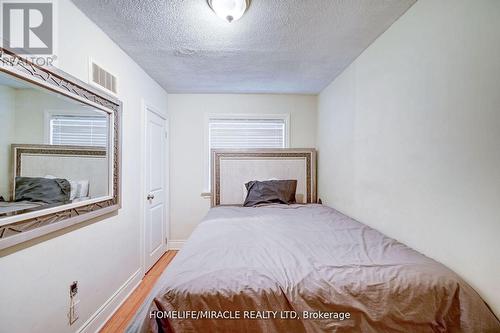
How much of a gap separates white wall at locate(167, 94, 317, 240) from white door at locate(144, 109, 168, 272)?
173mm

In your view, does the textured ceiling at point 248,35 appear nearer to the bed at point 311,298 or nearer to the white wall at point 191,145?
the white wall at point 191,145

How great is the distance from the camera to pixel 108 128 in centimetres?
190

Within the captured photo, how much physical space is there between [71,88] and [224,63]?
139cm

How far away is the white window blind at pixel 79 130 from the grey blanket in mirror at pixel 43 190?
0.25 m

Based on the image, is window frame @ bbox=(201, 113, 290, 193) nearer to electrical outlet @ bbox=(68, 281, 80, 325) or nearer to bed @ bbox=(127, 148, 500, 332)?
electrical outlet @ bbox=(68, 281, 80, 325)

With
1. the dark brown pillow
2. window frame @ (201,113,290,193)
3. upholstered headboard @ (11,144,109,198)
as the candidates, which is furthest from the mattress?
window frame @ (201,113,290,193)

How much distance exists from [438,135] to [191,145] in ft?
9.50

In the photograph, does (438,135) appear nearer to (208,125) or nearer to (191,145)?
(208,125)

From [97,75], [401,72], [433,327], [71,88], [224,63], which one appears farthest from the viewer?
[224,63]

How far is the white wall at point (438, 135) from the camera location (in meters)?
1.05

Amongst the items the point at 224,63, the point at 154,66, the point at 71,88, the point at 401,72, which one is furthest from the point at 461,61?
the point at 154,66

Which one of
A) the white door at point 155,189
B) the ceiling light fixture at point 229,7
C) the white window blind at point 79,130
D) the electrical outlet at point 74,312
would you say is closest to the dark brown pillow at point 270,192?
the white door at point 155,189

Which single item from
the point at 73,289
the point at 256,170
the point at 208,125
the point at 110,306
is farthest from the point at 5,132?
the point at 256,170

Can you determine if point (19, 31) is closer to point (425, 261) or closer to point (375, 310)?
point (375, 310)
